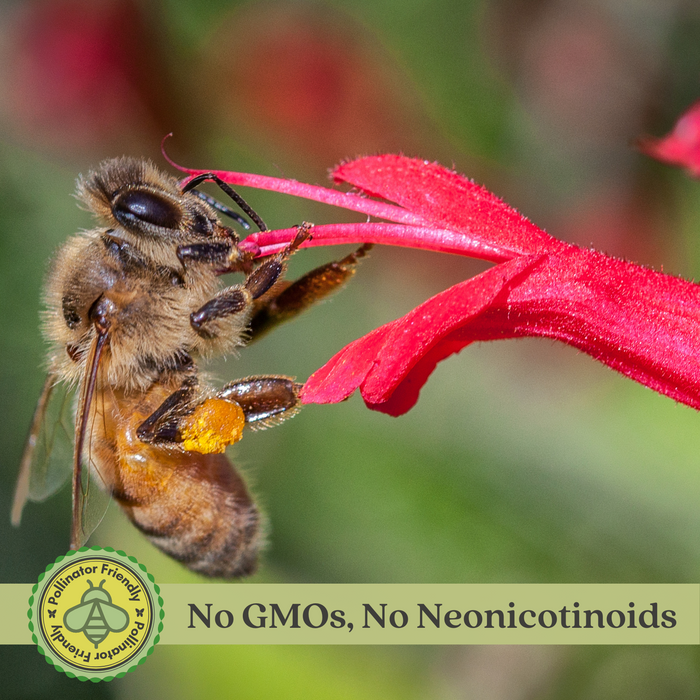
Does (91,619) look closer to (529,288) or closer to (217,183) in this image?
(217,183)

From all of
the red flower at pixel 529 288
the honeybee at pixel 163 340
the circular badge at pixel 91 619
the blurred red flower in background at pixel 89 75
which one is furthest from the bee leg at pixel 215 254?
the blurred red flower in background at pixel 89 75

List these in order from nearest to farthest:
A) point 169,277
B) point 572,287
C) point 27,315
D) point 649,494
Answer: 1. point 572,287
2. point 169,277
3. point 649,494
4. point 27,315

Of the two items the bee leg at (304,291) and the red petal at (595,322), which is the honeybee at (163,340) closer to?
the bee leg at (304,291)

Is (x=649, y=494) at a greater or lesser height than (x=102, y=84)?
lesser

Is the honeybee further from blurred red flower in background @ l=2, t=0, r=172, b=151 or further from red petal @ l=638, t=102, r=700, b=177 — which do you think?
blurred red flower in background @ l=2, t=0, r=172, b=151

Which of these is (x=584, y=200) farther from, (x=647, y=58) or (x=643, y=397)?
(x=643, y=397)

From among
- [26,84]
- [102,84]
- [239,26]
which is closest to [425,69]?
[239,26]
